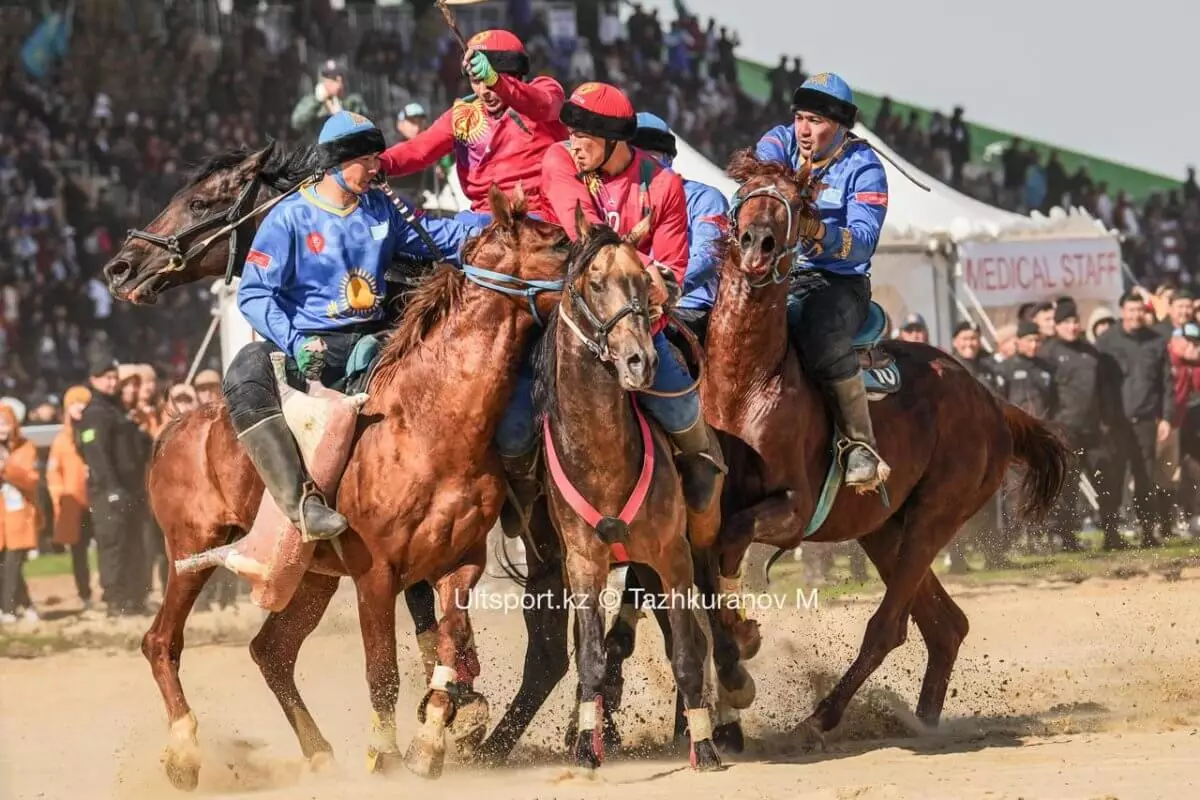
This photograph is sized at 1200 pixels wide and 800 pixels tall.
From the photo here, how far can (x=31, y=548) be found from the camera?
1388cm

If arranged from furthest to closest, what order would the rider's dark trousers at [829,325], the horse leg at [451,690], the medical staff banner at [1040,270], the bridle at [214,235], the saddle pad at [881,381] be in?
the medical staff banner at [1040,270], the bridle at [214,235], the saddle pad at [881,381], the rider's dark trousers at [829,325], the horse leg at [451,690]

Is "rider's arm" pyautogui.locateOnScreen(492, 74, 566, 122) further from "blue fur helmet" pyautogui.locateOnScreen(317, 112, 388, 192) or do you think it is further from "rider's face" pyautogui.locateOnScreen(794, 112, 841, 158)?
"rider's face" pyautogui.locateOnScreen(794, 112, 841, 158)

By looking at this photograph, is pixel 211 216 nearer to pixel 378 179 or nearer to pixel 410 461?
pixel 378 179

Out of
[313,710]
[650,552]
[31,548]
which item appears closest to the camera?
[650,552]

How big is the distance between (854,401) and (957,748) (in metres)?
1.52

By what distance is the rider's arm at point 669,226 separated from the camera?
22.8 ft

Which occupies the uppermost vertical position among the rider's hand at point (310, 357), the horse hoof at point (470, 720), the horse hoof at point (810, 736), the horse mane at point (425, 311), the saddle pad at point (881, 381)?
the horse mane at point (425, 311)

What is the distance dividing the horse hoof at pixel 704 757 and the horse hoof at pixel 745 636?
515 mm

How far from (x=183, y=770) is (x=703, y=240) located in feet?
9.88

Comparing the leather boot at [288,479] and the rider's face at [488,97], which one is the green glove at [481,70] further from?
the leather boot at [288,479]

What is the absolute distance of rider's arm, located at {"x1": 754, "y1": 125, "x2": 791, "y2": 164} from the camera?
7.77 m

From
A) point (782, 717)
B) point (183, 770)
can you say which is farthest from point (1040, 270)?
point (183, 770)

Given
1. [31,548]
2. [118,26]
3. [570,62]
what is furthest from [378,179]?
[570,62]

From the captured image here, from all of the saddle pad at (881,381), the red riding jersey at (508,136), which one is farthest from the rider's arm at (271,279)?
the saddle pad at (881,381)
